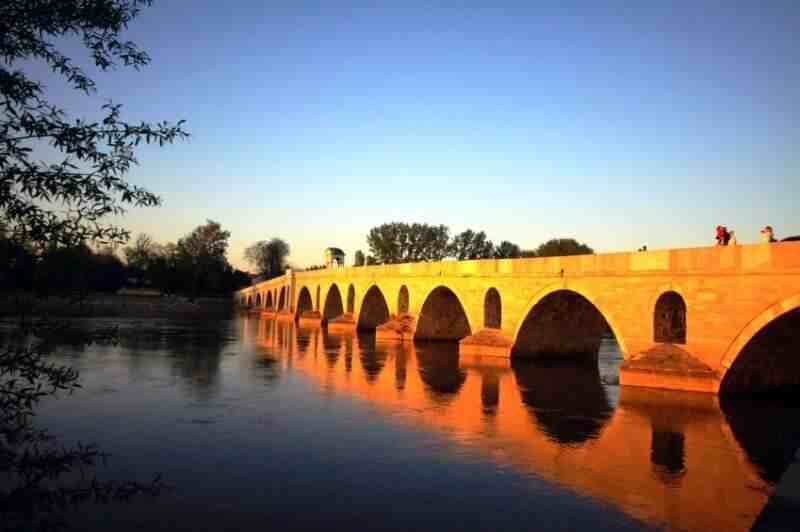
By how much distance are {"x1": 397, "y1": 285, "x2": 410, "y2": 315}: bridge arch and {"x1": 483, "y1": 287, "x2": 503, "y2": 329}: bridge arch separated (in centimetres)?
898

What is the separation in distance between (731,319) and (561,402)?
4432 millimetres

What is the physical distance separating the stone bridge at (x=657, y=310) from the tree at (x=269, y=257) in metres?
79.6

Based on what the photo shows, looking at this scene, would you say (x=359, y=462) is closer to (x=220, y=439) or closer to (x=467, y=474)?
(x=467, y=474)

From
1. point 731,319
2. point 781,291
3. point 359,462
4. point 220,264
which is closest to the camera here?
point 359,462

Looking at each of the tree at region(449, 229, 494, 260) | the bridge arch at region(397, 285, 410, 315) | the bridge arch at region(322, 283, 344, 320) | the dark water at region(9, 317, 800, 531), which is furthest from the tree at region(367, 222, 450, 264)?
the dark water at region(9, 317, 800, 531)

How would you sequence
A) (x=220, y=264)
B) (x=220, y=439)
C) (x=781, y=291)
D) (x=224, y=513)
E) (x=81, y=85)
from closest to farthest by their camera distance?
(x=81, y=85) → (x=224, y=513) → (x=220, y=439) → (x=781, y=291) → (x=220, y=264)

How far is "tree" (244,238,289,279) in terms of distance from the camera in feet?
352

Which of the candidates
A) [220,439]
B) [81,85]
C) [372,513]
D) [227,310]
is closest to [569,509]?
[372,513]

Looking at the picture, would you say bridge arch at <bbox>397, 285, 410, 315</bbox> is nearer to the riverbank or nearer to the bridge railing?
the bridge railing

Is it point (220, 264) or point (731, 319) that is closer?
point (731, 319)

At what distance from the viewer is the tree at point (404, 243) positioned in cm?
8044

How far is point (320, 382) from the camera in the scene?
18344mm

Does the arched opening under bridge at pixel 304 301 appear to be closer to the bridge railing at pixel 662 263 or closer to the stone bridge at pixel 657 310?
the stone bridge at pixel 657 310

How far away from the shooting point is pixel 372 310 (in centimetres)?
4050
